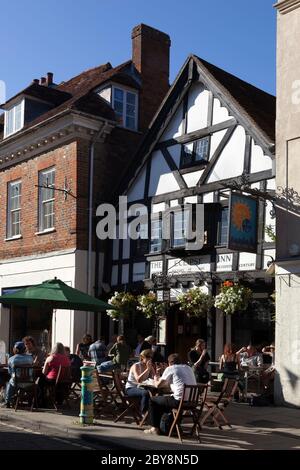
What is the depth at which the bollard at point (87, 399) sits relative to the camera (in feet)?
33.2

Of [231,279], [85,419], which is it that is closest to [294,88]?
[231,279]

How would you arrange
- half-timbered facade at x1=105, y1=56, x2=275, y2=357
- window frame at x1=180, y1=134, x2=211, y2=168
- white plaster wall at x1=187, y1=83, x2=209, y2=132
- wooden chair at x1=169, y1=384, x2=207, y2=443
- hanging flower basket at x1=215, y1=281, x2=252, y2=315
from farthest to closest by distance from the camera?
white plaster wall at x1=187, y1=83, x2=209, y2=132
window frame at x1=180, y1=134, x2=211, y2=168
half-timbered facade at x1=105, y1=56, x2=275, y2=357
hanging flower basket at x1=215, y1=281, x2=252, y2=315
wooden chair at x1=169, y1=384, x2=207, y2=443

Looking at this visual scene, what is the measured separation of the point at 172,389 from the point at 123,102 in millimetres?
13653

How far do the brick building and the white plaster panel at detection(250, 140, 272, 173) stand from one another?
581cm

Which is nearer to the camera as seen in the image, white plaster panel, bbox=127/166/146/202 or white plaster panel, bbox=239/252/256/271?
white plaster panel, bbox=239/252/256/271

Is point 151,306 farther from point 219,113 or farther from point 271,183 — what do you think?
point 219,113

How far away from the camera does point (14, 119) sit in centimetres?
2248

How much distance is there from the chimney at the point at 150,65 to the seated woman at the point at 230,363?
33.0 ft

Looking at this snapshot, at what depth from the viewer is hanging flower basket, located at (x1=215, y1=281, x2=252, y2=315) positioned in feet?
46.6

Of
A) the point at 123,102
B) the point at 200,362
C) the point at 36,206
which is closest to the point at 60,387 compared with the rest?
the point at 200,362

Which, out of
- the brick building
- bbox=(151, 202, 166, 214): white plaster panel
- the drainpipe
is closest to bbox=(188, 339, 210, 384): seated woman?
bbox=(151, 202, 166, 214): white plaster panel

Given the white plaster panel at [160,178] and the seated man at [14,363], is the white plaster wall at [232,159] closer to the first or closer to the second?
the white plaster panel at [160,178]

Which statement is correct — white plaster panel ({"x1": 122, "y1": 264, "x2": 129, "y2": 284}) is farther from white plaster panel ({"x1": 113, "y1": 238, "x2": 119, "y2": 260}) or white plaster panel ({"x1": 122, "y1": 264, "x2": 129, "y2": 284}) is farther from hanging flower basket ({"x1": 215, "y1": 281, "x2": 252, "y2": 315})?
hanging flower basket ({"x1": 215, "y1": 281, "x2": 252, "y2": 315})
